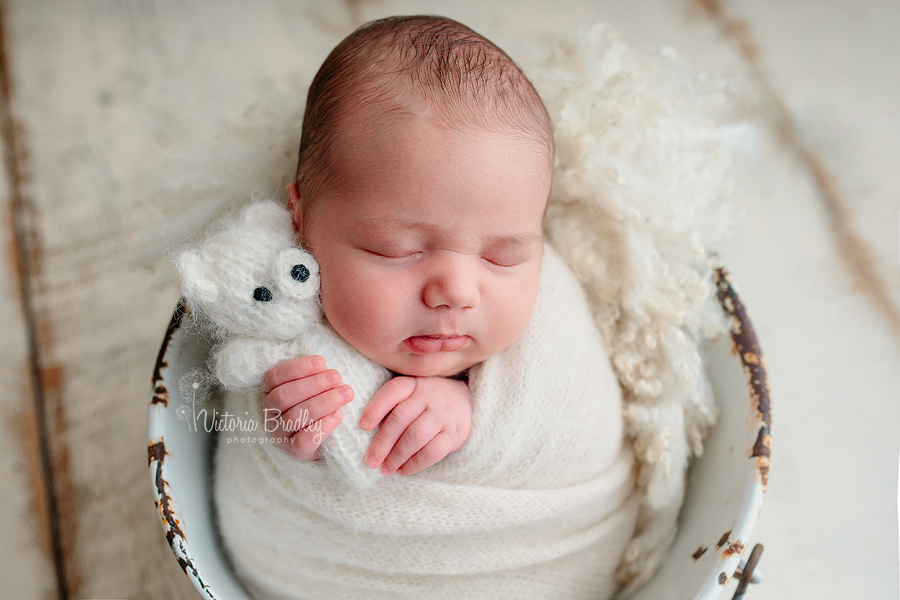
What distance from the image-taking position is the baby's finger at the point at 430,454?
0.80 meters

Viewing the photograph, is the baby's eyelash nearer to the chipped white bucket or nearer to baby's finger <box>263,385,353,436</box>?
baby's finger <box>263,385,353,436</box>

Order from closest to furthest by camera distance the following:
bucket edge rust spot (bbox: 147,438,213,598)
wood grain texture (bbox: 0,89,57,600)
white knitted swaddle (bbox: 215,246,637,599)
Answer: bucket edge rust spot (bbox: 147,438,213,598)
white knitted swaddle (bbox: 215,246,637,599)
wood grain texture (bbox: 0,89,57,600)

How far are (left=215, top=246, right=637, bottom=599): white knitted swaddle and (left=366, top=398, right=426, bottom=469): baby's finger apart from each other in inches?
1.7

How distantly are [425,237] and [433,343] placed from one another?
0.13 m

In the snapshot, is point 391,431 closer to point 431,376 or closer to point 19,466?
point 431,376

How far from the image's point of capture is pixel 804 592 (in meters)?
1.04

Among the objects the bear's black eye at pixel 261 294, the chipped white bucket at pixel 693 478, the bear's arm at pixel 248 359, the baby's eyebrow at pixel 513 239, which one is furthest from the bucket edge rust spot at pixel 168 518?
the baby's eyebrow at pixel 513 239

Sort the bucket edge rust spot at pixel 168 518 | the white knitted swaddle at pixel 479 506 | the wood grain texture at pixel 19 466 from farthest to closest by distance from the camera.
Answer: the wood grain texture at pixel 19 466, the white knitted swaddle at pixel 479 506, the bucket edge rust spot at pixel 168 518

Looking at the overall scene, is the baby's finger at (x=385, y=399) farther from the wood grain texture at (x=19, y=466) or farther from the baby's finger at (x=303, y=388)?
the wood grain texture at (x=19, y=466)

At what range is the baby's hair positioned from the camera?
0.77 meters

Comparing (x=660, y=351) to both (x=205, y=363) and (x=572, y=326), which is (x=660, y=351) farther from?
(x=205, y=363)

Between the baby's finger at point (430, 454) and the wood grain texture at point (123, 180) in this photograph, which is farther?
the wood grain texture at point (123, 180)

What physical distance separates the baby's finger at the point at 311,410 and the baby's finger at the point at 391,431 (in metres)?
0.06

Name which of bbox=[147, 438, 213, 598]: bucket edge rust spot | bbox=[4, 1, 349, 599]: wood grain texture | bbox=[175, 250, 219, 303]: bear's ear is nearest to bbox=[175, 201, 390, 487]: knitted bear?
bbox=[175, 250, 219, 303]: bear's ear
